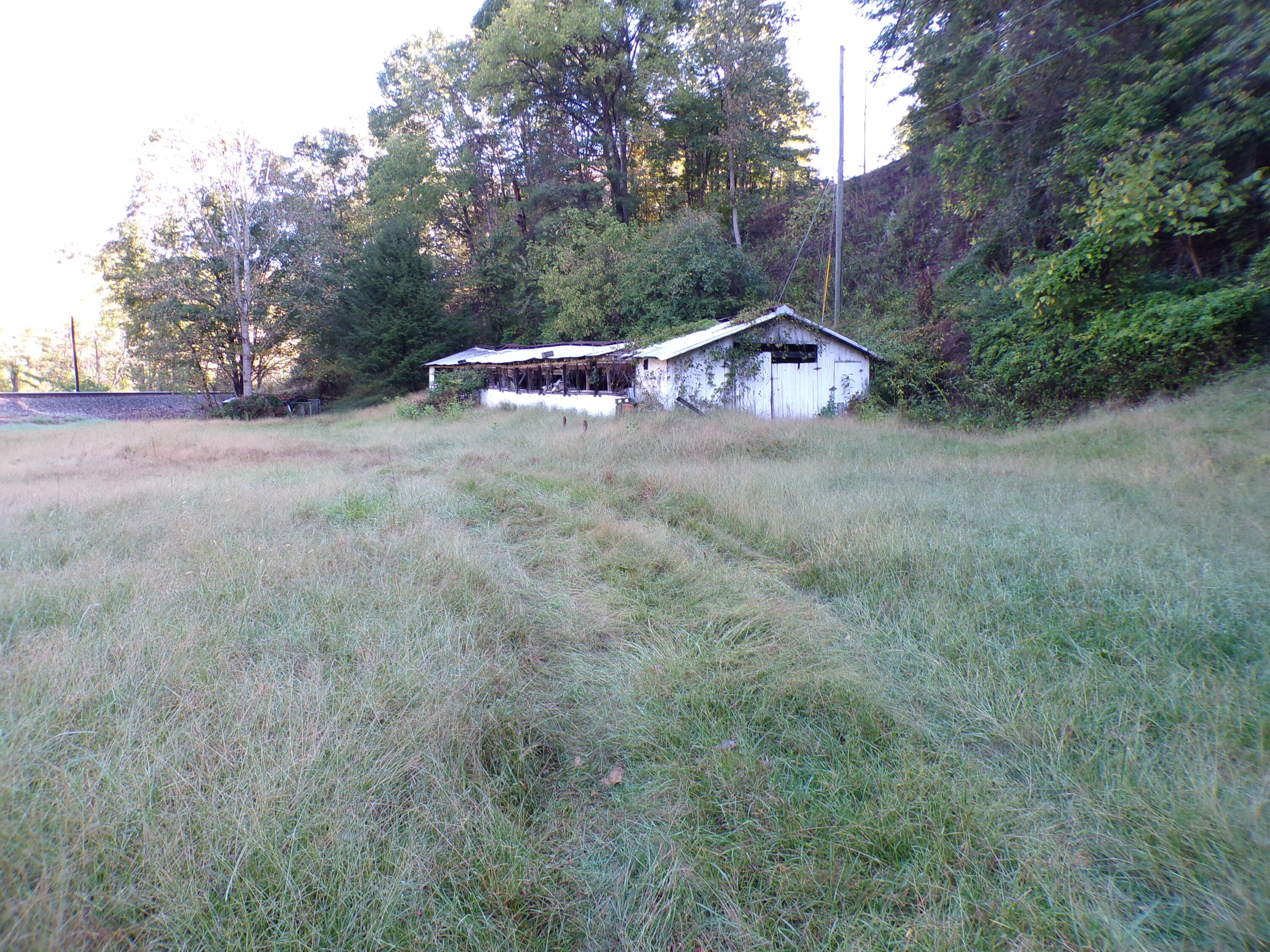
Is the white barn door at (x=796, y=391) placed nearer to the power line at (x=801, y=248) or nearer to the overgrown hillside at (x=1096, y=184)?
the overgrown hillside at (x=1096, y=184)

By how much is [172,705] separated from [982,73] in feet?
53.9

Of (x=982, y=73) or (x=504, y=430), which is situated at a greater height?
(x=982, y=73)

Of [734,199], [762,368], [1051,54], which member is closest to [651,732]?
[1051,54]

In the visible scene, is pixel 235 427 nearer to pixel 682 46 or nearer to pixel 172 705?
pixel 172 705

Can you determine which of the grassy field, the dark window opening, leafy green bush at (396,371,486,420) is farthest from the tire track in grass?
leafy green bush at (396,371,486,420)

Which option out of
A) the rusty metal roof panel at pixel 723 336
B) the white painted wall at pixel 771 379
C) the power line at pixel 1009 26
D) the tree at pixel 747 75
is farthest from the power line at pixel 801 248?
the power line at pixel 1009 26

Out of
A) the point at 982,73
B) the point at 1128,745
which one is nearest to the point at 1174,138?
the point at 982,73

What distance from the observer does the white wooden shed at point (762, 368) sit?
18.1 metres

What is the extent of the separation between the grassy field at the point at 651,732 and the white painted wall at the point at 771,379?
1192 centimetres

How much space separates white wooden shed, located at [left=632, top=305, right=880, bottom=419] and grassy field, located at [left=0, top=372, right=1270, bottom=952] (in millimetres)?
11922

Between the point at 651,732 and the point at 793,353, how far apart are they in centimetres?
1721

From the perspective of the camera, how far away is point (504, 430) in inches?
661

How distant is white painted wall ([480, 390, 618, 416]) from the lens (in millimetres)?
20609

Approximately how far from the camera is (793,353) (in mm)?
18969
